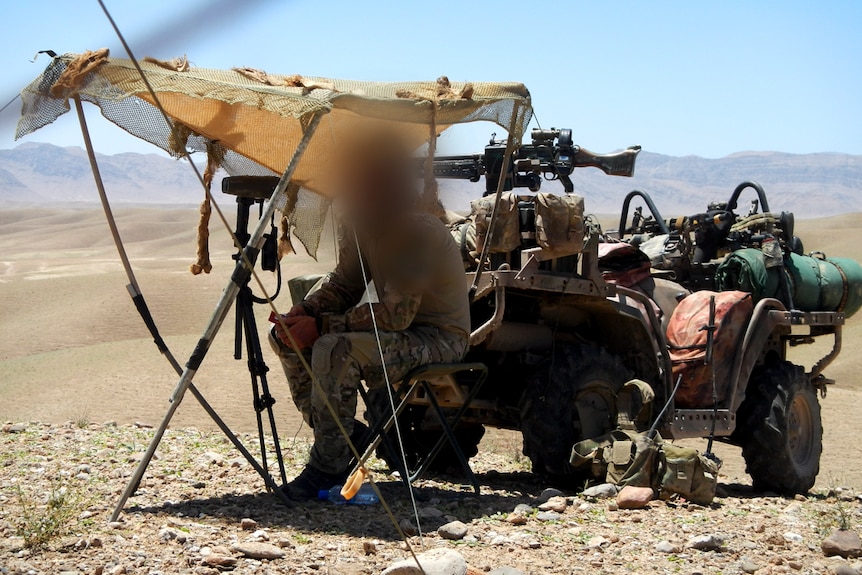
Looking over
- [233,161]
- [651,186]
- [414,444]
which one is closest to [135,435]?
[414,444]

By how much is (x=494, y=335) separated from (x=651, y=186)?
503 feet

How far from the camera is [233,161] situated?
6465mm

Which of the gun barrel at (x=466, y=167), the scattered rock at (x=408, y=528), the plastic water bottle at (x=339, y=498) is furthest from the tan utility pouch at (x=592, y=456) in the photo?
the gun barrel at (x=466, y=167)

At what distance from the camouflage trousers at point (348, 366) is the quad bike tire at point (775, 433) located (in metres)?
3.46


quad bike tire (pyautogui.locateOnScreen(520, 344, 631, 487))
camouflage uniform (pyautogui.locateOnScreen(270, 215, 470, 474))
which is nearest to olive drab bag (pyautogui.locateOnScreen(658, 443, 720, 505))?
quad bike tire (pyautogui.locateOnScreen(520, 344, 631, 487))

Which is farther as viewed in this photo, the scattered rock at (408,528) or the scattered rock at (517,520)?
the scattered rock at (517,520)

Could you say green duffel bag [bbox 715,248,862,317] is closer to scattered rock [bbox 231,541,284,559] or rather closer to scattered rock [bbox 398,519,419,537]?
scattered rock [bbox 398,519,419,537]

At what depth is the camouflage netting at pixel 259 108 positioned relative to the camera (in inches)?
210

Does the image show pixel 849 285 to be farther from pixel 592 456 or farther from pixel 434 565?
pixel 434 565

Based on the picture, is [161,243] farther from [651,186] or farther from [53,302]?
[651,186]

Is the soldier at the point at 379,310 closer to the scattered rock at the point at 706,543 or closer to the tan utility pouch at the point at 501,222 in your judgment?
the tan utility pouch at the point at 501,222

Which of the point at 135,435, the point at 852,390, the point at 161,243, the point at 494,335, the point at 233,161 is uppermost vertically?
the point at 233,161

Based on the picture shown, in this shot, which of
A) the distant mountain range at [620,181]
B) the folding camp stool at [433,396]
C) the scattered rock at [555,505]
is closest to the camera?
the folding camp stool at [433,396]

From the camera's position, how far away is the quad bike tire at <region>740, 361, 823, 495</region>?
841 centimetres
